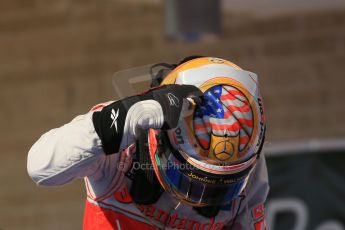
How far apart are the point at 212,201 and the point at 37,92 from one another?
171 inches

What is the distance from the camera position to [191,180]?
8.87 ft

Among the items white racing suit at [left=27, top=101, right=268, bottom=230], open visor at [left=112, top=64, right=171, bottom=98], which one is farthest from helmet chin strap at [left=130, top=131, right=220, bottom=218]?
open visor at [left=112, top=64, right=171, bottom=98]

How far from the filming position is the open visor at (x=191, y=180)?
8.82 feet

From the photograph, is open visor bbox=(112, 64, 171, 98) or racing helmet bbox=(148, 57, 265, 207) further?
open visor bbox=(112, 64, 171, 98)

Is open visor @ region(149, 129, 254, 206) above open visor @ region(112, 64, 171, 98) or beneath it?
beneath

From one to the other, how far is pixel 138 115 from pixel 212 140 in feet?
0.82

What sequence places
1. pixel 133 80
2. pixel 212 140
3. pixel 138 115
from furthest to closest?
1. pixel 133 80
2. pixel 212 140
3. pixel 138 115

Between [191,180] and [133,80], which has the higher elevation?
[133,80]

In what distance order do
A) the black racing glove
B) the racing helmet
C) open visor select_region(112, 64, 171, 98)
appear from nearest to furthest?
the black racing glove
the racing helmet
open visor select_region(112, 64, 171, 98)

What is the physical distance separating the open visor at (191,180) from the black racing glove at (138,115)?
201mm

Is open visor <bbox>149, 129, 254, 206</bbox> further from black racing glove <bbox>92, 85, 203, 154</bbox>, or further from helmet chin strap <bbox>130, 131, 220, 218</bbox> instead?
black racing glove <bbox>92, 85, 203, 154</bbox>

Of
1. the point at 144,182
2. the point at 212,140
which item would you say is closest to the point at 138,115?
the point at 212,140

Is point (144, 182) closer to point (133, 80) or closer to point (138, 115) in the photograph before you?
point (133, 80)

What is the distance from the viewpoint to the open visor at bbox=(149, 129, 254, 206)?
2.69 meters
